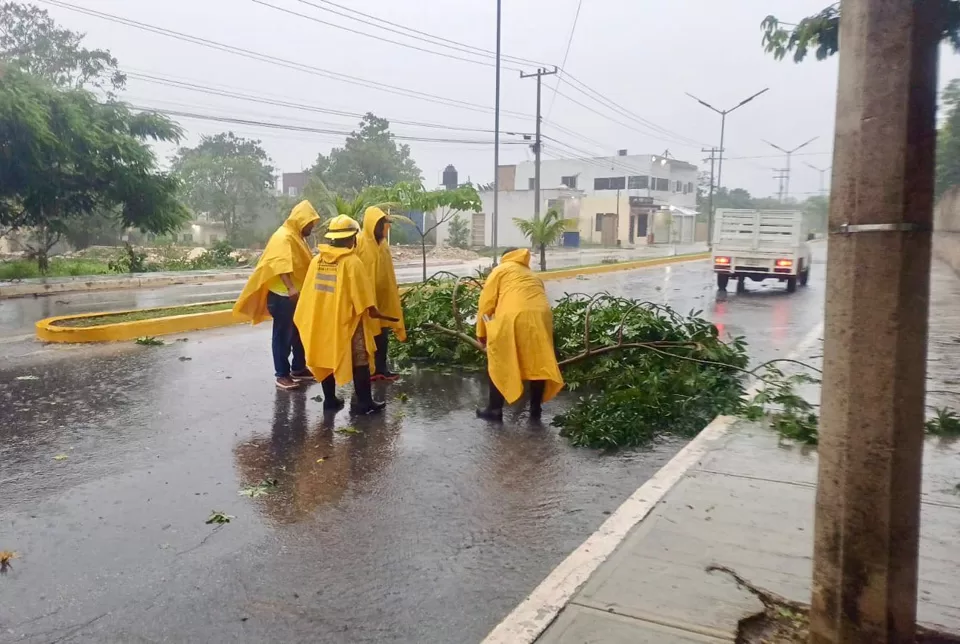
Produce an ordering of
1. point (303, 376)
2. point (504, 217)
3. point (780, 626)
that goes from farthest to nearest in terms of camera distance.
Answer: point (504, 217), point (303, 376), point (780, 626)

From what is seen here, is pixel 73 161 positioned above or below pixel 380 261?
above

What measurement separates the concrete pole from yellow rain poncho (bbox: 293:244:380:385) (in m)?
4.63

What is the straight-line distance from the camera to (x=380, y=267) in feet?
25.5

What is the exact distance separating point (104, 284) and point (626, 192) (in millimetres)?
58147

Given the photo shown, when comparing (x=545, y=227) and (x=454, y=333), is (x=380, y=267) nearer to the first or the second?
(x=454, y=333)

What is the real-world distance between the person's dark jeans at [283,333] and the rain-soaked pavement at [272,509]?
1.05 feet

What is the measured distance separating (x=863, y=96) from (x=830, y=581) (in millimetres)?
1541

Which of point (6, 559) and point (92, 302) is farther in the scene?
point (92, 302)

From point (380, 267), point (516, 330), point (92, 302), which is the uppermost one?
point (380, 267)

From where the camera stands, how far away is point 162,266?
28625 millimetres

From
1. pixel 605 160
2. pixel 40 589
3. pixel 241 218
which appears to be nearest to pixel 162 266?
pixel 241 218

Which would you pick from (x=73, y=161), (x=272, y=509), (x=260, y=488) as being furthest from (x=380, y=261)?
(x=73, y=161)

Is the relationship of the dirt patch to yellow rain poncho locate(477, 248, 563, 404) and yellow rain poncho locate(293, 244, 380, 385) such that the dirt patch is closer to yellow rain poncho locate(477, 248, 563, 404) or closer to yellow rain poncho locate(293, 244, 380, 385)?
yellow rain poncho locate(477, 248, 563, 404)

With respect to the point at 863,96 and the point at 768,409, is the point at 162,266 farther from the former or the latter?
the point at 863,96
